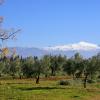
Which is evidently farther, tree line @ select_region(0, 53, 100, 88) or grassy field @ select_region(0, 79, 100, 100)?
tree line @ select_region(0, 53, 100, 88)

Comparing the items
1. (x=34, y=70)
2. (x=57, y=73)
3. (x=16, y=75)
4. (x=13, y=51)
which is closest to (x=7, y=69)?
(x=16, y=75)

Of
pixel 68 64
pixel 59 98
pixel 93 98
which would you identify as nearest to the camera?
pixel 59 98

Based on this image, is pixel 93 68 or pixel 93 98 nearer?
pixel 93 98

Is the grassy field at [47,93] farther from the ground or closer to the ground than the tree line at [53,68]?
closer to the ground

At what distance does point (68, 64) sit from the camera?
16075cm

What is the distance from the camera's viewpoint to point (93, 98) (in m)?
71.1

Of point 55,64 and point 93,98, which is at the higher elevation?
point 55,64

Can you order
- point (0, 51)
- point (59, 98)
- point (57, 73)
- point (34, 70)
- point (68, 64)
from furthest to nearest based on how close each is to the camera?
point (57, 73), point (68, 64), point (34, 70), point (59, 98), point (0, 51)

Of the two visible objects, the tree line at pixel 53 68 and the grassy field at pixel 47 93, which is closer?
the grassy field at pixel 47 93

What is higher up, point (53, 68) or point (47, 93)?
point (53, 68)

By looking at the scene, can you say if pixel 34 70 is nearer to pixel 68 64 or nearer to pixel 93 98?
pixel 68 64

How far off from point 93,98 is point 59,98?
7.82m

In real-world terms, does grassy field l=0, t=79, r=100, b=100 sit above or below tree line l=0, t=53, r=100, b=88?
below

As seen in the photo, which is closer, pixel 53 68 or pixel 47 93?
pixel 47 93
